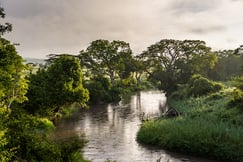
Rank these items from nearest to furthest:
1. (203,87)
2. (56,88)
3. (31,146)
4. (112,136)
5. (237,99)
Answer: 1. (31,146)
2. (237,99)
3. (112,136)
4. (56,88)
5. (203,87)

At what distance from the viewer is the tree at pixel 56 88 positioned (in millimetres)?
38594

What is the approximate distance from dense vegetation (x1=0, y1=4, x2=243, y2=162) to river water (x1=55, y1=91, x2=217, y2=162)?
156 centimetres

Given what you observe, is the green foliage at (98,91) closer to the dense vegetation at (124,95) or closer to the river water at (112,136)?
the dense vegetation at (124,95)

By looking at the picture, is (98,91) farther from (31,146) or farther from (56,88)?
(31,146)

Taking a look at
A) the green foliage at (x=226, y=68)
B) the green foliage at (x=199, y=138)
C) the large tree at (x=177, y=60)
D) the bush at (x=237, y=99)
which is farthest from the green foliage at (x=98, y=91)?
the bush at (x=237, y=99)

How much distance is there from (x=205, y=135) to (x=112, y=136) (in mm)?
12157

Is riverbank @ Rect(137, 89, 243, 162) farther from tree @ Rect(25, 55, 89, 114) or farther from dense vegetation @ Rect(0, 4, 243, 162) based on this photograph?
tree @ Rect(25, 55, 89, 114)

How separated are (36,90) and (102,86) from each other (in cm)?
3448

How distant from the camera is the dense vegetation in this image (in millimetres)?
14336

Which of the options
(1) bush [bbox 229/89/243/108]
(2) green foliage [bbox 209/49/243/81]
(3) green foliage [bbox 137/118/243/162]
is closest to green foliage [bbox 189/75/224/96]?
(1) bush [bbox 229/89/243/108]

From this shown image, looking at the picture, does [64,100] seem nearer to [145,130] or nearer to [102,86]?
[145,130]

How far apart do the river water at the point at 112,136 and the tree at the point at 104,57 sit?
34.7m

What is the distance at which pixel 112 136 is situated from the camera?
114ft

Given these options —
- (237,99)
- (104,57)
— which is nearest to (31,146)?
(237,99)
